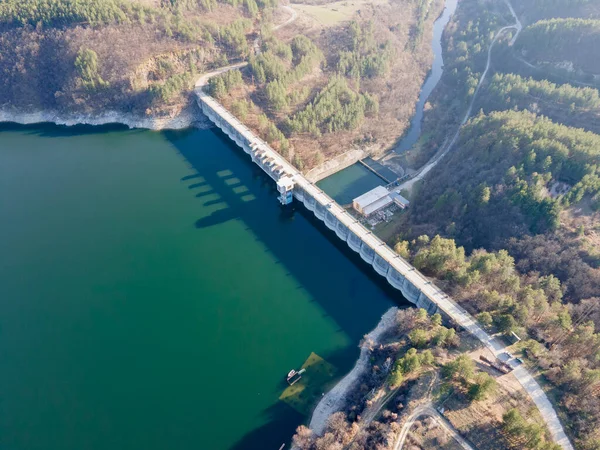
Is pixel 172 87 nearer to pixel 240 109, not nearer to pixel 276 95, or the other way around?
pixel 240 109

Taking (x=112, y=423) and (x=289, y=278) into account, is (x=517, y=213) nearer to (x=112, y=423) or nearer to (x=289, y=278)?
(x=289, y=278)

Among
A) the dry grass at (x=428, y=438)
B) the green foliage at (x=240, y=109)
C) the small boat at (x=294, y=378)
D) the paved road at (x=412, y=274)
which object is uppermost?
Result: the green foliage at (x=240, y=109)

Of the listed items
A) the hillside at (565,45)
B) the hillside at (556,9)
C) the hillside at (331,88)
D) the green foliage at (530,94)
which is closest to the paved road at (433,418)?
the hillside at (331,88)

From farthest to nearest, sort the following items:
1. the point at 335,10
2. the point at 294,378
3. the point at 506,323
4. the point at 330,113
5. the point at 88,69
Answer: the point at 335,10 → the point at 330,113 → the point at 88,69 → the point at 294,378 → the point at 506,323

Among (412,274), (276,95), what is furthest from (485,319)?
(276,95)

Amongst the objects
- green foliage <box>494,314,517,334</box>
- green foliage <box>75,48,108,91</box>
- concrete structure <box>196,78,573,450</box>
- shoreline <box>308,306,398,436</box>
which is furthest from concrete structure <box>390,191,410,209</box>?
green foliage <box>75,48,108,91</box>

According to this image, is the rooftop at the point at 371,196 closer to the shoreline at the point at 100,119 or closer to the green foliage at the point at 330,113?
the green foliage at the point at 330,113
